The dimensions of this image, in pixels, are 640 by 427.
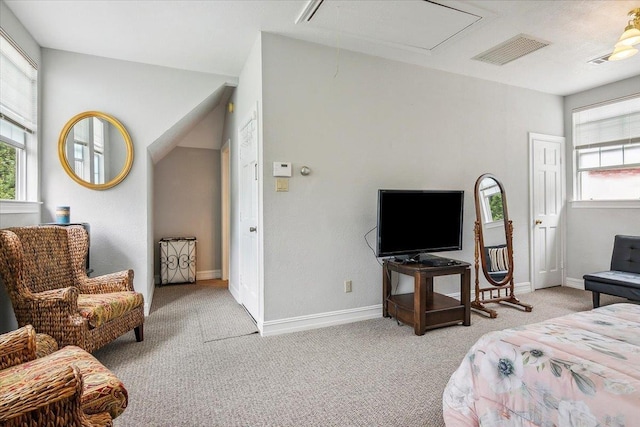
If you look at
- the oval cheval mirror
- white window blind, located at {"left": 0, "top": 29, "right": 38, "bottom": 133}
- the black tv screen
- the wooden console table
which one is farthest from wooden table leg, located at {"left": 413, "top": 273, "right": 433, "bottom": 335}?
white window blind, located at {"left": 0, "top": 29, "right": 38, "bottom": 133}

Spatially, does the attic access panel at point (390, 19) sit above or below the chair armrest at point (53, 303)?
above

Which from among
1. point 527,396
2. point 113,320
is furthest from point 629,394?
point 113,320

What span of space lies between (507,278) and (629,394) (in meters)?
3.10

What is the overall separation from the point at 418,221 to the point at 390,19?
181 cm

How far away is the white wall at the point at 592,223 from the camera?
4125 millimetres

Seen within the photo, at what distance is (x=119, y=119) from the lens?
3.43 m

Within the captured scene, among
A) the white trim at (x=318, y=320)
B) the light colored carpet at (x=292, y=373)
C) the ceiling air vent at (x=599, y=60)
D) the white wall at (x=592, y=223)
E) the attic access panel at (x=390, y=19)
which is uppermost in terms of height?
the ceiling air vent at (x=599, y=60)

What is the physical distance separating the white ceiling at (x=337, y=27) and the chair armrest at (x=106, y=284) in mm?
2127

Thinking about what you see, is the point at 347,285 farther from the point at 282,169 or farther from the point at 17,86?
the point at 17,86

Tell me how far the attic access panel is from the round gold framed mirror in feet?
7.18

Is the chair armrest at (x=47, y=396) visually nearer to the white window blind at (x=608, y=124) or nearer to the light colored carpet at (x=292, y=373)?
the light colored carpet at (x=292, y=373)

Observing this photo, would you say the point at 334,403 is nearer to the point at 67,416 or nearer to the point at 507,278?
the point at 67,416

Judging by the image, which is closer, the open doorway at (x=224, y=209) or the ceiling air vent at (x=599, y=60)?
the ceiling air vent at (x=599, y=60)

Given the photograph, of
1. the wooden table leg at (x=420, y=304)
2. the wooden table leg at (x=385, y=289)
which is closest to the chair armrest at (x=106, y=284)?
the wooden table leg at (x=385, y=289)
